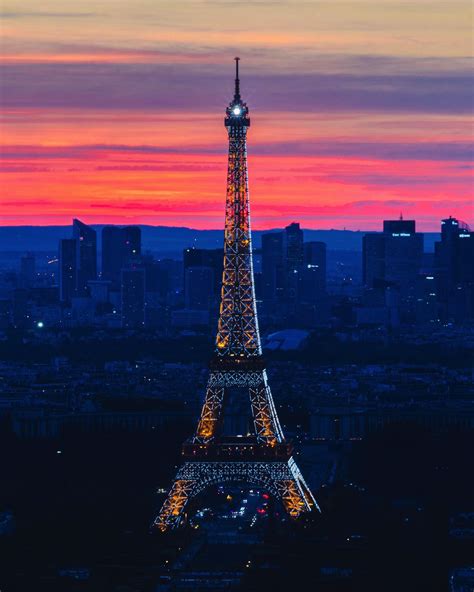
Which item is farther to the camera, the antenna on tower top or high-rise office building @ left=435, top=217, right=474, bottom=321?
high-rise office building @ left=435, top=217, right=474, bottom=321

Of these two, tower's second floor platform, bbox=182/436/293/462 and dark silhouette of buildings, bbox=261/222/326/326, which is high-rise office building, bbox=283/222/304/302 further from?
tower's second floor platform, bbox=182/436/293/462

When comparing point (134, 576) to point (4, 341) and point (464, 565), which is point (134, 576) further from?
point (4, 341)

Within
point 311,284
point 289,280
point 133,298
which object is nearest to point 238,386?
point 133,298

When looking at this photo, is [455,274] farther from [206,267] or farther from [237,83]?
[237,83]

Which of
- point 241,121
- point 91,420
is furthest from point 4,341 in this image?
point 241,121

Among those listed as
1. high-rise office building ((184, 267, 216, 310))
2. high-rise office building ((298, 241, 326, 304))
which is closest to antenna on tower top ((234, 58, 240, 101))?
high-rise office building ((184, 267, 216, 310))
